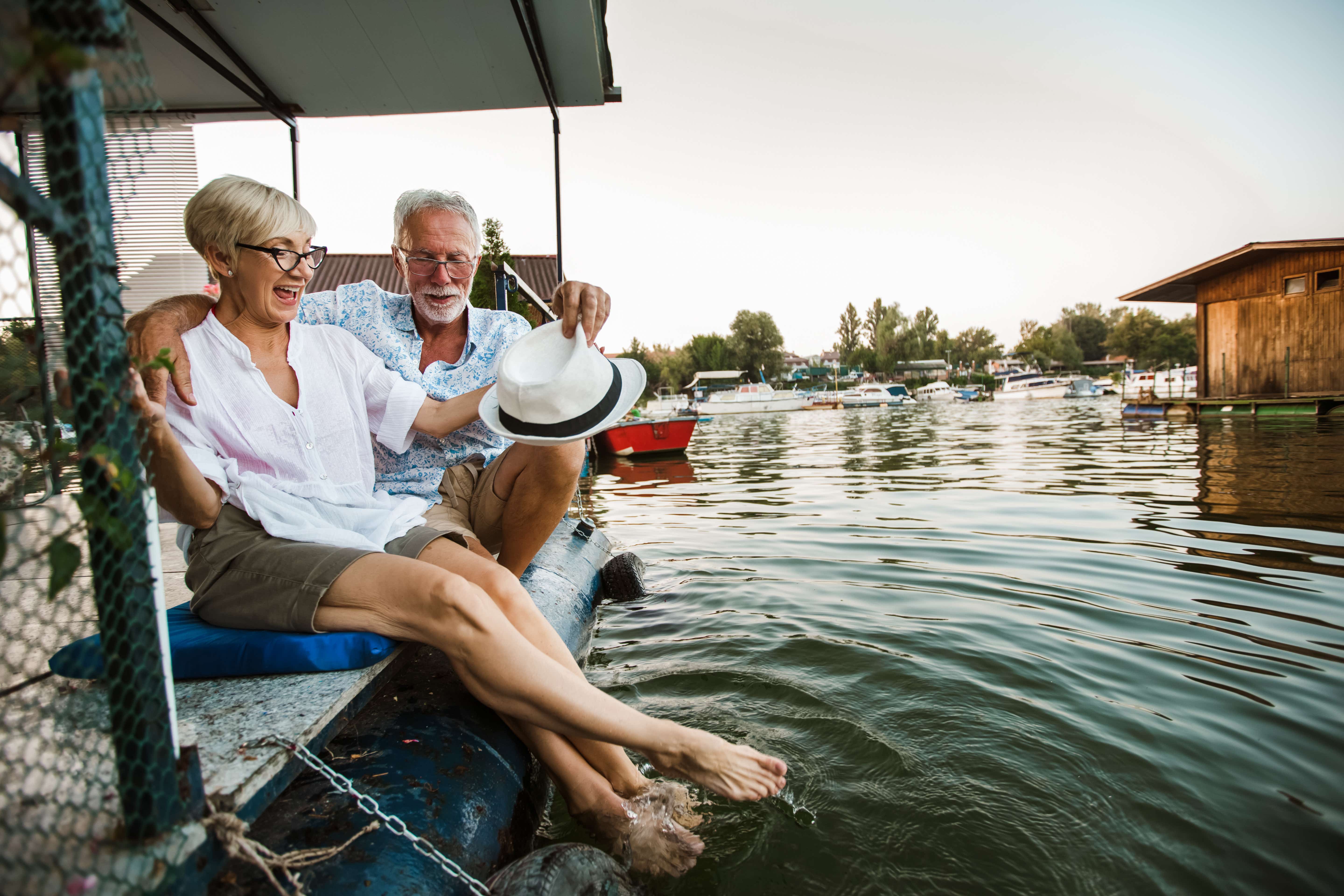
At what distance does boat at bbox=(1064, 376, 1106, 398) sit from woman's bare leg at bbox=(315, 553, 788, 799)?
53720mm

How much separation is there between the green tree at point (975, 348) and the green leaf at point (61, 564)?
102 meters

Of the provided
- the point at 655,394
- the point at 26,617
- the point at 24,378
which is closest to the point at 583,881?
the point at 26,617

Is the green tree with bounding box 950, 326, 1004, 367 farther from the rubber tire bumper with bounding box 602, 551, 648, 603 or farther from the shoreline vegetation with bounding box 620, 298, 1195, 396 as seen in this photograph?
the rubber tire bumper with bounding box 602, 551, 648, 603

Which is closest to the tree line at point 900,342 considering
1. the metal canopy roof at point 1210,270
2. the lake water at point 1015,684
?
the metal canopy roof at point 1210,270

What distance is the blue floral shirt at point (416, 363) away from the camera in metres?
2.80

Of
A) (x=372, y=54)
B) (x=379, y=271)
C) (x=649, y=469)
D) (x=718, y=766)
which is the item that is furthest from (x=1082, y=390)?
(x=718, y=766)

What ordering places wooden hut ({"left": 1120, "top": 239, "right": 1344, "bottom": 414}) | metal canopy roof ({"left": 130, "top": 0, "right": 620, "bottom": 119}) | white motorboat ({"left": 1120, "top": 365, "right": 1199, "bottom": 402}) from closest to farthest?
metal canopy roof ({"left": 130, "top": 0, "right": 620, "bottom": 119})
wooden hut ({"left": 1120, "top": 239, "right": 1344, "bottom": 414})
white motorboat ({"left": 1120, "top": 365, "right": 1199, "bottom": 402})

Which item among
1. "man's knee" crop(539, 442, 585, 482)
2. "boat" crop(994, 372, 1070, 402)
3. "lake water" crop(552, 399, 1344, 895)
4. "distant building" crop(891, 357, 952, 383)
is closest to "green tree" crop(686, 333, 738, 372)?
"distant building" crop(891, 357, 952, 383)

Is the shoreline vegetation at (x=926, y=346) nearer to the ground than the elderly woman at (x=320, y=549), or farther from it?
farther from it

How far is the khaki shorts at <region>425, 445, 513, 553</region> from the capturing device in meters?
2.80

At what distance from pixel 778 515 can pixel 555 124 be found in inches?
168

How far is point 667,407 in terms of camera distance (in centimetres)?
4412

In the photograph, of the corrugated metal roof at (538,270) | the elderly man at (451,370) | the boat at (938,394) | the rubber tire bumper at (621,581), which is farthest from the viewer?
the boat at (938,394)

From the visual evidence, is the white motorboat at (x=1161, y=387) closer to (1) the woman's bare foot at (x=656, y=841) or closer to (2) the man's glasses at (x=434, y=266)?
(2) the man's glasses at (x=434, y=266)
